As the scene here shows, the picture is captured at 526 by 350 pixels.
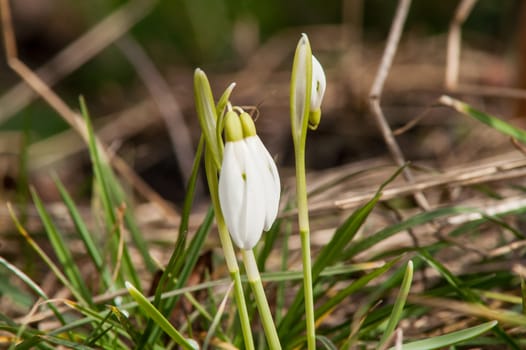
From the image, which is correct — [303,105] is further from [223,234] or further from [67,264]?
[67,264]

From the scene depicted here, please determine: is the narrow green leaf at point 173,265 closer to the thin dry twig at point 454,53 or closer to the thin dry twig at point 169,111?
the thin dry twig at point 454,53

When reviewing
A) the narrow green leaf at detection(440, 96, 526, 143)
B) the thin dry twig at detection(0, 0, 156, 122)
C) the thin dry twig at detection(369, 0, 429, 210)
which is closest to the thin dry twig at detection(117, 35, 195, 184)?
the thin dry twig at detection(0, 0, 156, 122)

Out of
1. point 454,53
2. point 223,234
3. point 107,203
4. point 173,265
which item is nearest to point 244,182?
point 223,234

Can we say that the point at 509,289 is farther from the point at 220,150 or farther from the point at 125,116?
the point at 125,116

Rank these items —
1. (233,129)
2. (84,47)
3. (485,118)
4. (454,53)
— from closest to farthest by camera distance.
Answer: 1. (233,129)
2. (485,118)
3. (454,53)
4. (84,47)

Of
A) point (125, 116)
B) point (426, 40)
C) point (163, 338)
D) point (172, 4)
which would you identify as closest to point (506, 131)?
point (163, 338)

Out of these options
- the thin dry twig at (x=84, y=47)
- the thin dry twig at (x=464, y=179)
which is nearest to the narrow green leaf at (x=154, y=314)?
the thin dry twig at (x=464, y=179)

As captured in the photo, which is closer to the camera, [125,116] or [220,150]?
[220,150]
